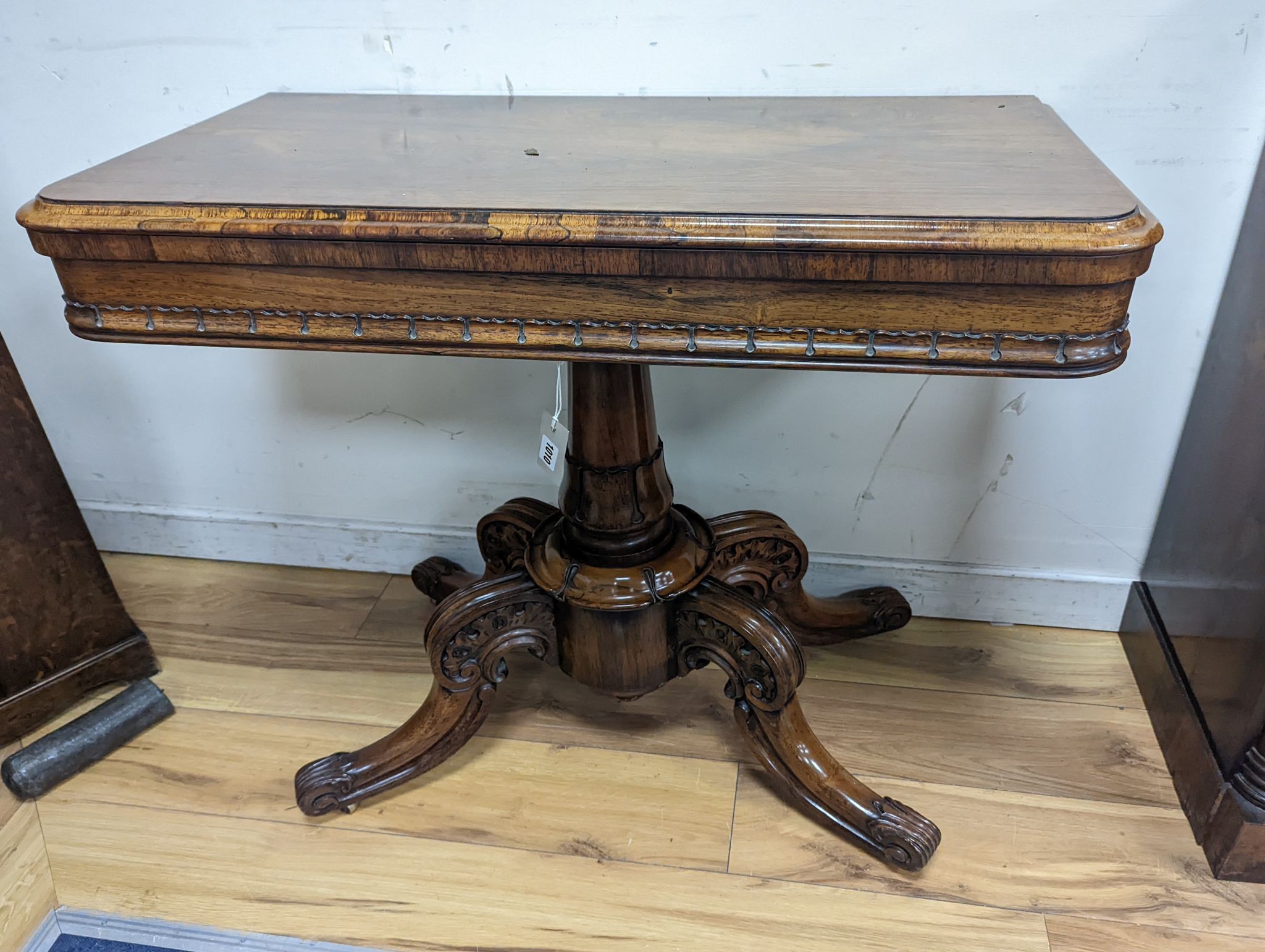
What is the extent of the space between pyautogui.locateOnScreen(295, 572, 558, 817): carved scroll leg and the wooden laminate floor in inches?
1.8

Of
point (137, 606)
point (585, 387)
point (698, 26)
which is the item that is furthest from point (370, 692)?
point (698, 26)

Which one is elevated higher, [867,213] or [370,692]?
[867,213]

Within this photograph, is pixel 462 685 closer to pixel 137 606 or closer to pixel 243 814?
pixel 243 814

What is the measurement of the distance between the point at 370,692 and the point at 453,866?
317 mm

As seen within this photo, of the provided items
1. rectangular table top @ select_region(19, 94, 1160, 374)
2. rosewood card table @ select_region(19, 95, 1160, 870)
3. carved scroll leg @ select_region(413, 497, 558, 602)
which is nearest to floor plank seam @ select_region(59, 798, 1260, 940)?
carved scroll leg @ select_region(413, 497, 558, 602)

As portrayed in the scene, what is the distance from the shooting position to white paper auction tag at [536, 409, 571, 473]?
998 mm

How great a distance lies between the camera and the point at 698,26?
1050 mm

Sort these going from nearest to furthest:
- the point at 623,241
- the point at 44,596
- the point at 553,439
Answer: the point at 623,241, the point at 553,439, the point at 44,596

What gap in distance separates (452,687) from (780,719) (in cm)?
37

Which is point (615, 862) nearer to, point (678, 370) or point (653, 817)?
point (653, 817)

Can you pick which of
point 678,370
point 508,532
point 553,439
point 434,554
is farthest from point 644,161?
point 434,554

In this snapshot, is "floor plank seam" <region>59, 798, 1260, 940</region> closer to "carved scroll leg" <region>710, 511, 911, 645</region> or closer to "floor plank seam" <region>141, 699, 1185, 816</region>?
"floor plank seam" <region>141, 699, 1185, 816</region>

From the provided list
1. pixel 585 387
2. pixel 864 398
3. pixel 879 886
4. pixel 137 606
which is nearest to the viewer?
pixel 585 387

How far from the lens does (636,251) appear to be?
65 cm
